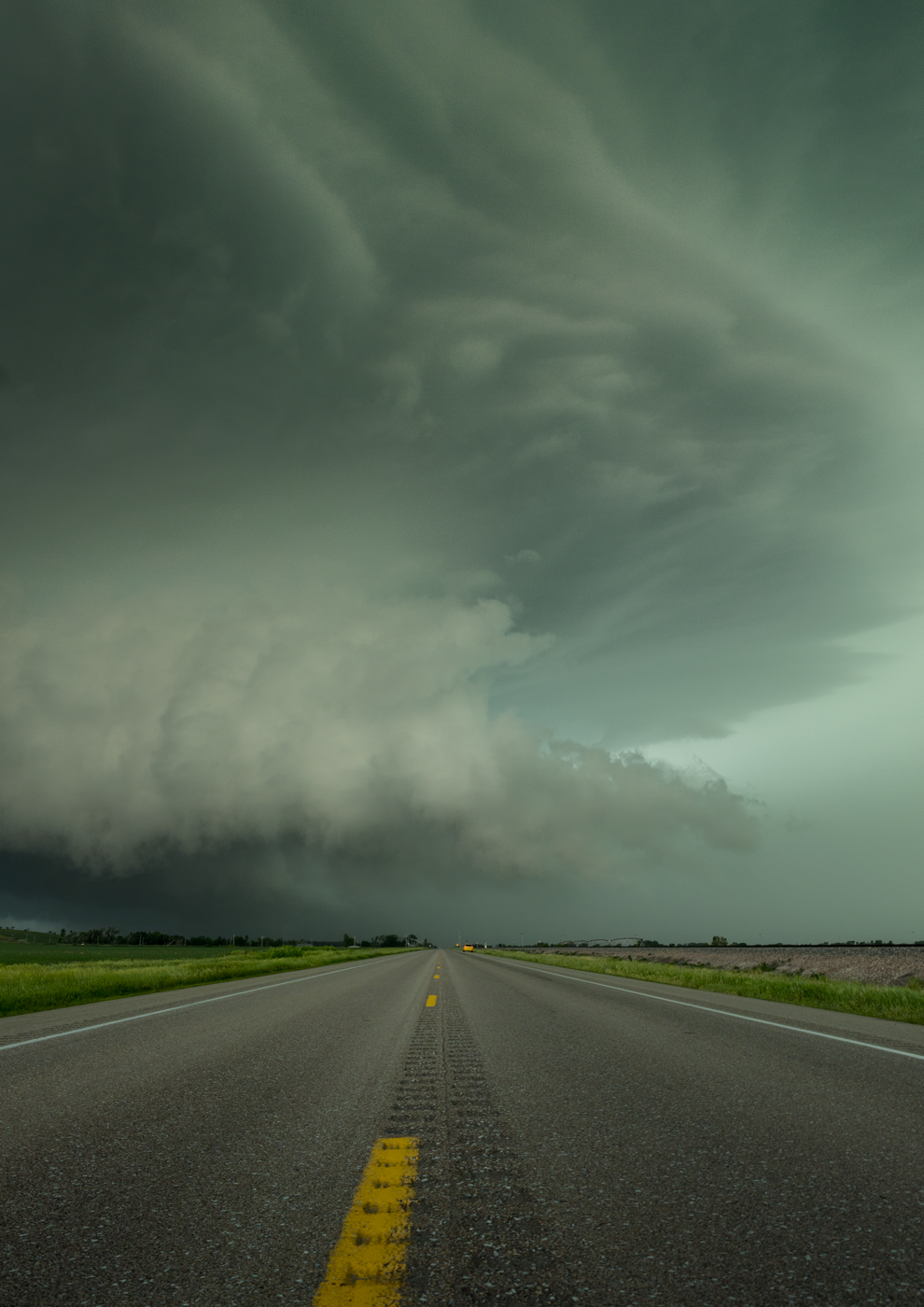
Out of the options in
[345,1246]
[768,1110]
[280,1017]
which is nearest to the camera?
[345,1246]

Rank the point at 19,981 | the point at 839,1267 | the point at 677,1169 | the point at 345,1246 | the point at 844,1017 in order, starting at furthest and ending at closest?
the point at 19,981 → the point at 844,1017 → the point at 677,1169 → the point at 345,1246 → the point at 839,1267

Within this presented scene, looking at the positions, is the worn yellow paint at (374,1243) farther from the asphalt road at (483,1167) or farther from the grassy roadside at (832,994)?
the grassy roadside at (832,994)

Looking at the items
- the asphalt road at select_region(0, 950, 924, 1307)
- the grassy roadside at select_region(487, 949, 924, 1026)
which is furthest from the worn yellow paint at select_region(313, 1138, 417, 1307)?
the grassy roadside at select_region(487, 949, 924, 1026)

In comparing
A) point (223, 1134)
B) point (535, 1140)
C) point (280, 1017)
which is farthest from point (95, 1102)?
point (280, 1017)

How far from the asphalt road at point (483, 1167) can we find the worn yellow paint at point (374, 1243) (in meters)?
0.06

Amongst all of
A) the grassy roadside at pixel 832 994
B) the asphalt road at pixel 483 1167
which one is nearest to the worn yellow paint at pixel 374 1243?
the asphalt road at pixel 483 1167

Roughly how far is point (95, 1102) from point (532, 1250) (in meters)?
3.97

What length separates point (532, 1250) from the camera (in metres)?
2.64

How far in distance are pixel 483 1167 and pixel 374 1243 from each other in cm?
109

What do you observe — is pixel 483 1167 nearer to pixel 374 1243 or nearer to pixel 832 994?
pixel 374 1243

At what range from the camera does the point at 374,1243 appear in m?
2.69

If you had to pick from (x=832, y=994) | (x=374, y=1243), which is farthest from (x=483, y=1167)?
(x=832, y=994)

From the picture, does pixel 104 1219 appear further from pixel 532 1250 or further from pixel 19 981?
pixel 19 981

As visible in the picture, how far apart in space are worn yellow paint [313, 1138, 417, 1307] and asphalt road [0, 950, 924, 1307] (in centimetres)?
6
